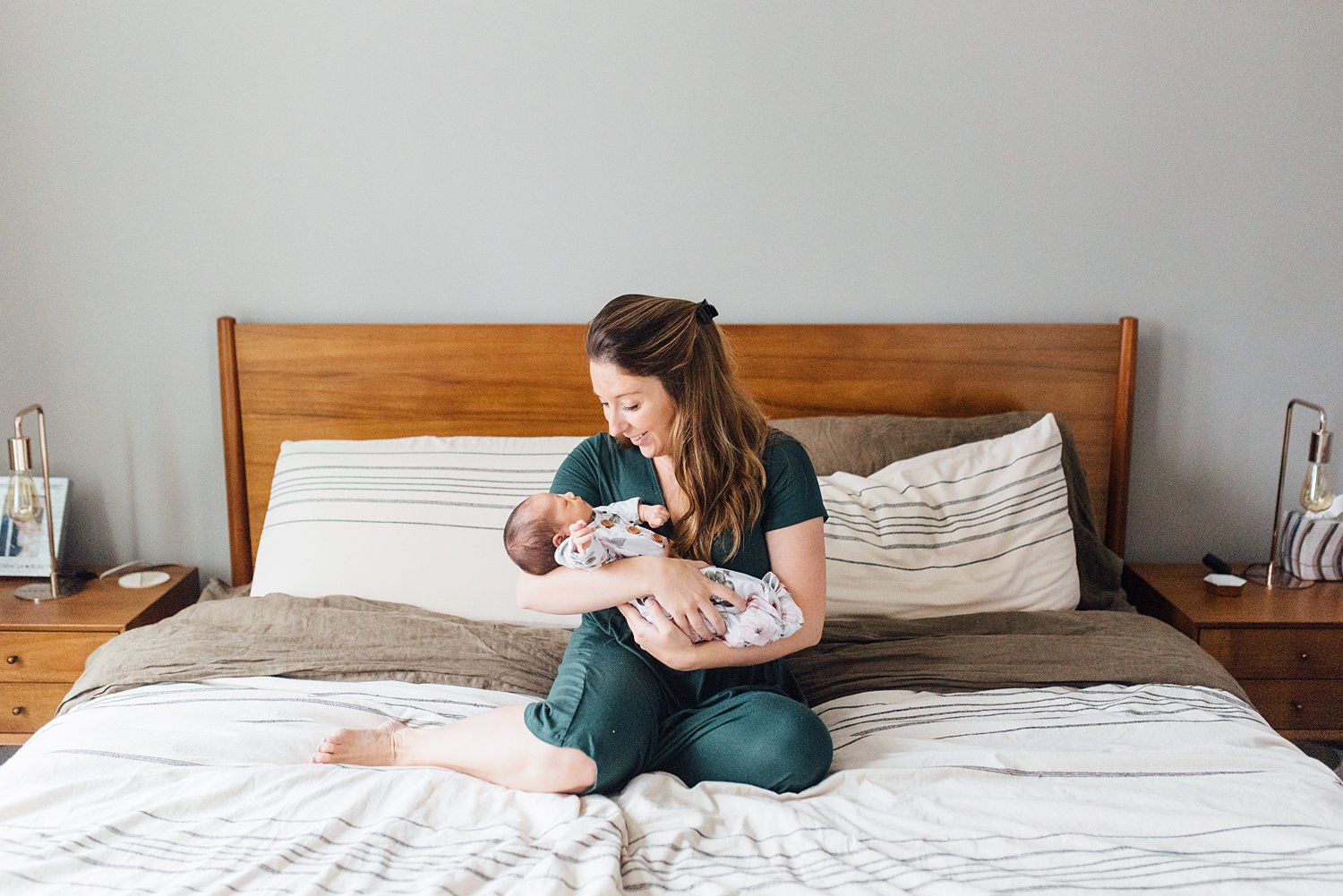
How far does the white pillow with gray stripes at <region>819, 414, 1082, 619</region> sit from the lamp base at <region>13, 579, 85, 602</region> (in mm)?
1681

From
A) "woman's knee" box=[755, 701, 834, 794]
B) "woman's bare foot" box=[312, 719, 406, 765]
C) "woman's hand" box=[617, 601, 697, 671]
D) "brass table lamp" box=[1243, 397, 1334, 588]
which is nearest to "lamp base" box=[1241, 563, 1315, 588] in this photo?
"brass table lamp" box=[1243, 397, 1334, 588]

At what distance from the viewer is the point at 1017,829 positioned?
130 cm

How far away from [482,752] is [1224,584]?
5.58ft

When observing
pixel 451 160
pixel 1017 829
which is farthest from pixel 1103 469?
pixel 451 160

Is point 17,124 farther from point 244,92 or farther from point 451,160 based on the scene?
point 451,160

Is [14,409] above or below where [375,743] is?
above

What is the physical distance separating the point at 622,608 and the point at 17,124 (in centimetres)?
192

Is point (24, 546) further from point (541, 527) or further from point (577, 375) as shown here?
point (541, 527)

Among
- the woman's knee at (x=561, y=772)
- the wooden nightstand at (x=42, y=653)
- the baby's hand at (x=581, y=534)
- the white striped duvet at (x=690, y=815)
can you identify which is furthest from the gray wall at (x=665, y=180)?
the woman's knee at (x=561, y=772)

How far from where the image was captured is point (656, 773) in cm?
147

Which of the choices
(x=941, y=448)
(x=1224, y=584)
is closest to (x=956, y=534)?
(x=941, y=448)

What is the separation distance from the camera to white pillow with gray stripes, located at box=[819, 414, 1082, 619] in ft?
6.74

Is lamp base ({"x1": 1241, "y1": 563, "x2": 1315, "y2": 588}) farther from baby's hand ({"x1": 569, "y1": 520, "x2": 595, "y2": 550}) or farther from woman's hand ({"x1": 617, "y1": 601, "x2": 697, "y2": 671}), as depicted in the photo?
baby's hand ({"x1": 569, "y1": 520, "x2": 595, "y2": 550})

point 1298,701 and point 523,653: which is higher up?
point 523,653
